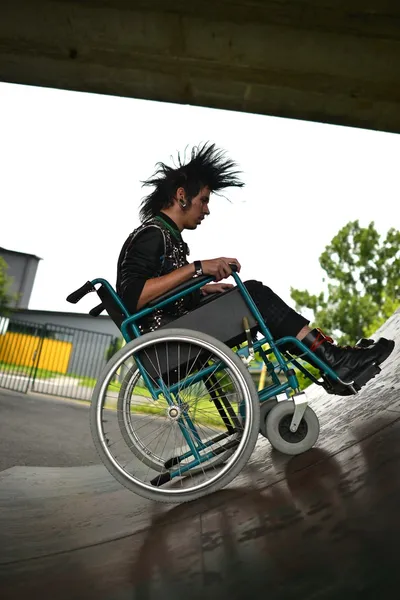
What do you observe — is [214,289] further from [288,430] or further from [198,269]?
[288,430]

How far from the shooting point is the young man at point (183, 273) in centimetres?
240

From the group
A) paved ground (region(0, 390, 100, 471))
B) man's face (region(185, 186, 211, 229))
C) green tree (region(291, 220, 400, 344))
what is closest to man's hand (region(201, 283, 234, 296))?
man's face (region(185, 186, 211, 229))

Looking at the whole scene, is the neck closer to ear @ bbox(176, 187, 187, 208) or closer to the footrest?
ear @ bbox(176, 187, 187, 208)

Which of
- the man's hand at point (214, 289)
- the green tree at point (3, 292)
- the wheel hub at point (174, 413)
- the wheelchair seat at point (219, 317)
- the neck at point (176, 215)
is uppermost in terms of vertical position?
the green tree at point (3, 292)

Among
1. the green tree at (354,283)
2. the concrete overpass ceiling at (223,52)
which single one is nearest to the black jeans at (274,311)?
the concrete overpass ceiling at (223,52)

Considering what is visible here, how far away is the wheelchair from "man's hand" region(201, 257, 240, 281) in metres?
0.04

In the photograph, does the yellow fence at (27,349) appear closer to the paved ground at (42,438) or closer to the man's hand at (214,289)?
the paved ground at (42,438)

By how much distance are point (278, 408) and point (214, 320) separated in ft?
1.68

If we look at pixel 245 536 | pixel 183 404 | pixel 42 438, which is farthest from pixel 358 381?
pixel 42 438

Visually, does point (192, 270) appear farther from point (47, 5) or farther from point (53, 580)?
point (47, 5)

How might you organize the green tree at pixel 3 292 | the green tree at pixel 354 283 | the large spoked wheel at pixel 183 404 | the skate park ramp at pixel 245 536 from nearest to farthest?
the skate park ramp at pixel 245 536 < the large spoked wheel at pixel 183 404 < the green tree at pixel 354 283 < the green tree at pixel 3 292

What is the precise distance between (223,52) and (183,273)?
20.3 ft

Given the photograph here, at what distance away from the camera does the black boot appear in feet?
8.23

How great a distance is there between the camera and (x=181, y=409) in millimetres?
2309
